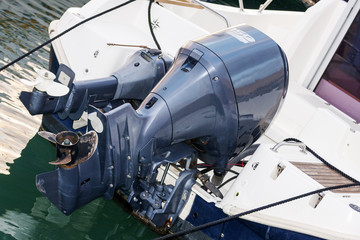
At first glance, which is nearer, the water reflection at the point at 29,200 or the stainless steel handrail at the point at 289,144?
the stainless steel handrail at the point at 289,144

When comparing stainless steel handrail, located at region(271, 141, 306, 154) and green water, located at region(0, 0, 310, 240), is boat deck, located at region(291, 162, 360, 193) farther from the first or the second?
green water, located at region(0, 0, 310, 240)

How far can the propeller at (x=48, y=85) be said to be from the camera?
3.11m

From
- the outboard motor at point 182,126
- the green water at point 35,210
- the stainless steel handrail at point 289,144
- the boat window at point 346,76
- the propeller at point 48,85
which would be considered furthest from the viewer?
the boat window at point 346,76

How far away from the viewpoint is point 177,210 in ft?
10.7

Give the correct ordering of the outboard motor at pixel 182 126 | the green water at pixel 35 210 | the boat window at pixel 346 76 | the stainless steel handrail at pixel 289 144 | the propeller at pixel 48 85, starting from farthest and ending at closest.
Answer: the boat window at pixel 346 76 < the green water at pixel 35 210 < the stainless steel handrail at pixel 289 144 < the propeller at pixel 48 85 < the outboard motor at pixel 182 126

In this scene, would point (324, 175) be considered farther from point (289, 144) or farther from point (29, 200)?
point (29, 200)

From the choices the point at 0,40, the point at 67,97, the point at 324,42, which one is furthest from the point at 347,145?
the point at 0,40

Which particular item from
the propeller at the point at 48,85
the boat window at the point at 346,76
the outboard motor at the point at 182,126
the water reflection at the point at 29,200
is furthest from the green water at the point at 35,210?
the boat window at the point at 346,76

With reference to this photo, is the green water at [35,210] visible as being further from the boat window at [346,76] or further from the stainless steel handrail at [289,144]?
the boat window at [346,76]

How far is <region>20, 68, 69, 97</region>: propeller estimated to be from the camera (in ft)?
10.2

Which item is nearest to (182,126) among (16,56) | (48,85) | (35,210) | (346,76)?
(48,85)

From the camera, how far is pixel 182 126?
10.2 ft

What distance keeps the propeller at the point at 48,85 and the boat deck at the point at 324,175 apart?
4.37 ft

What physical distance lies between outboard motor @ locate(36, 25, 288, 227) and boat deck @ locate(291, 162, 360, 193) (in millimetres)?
383
